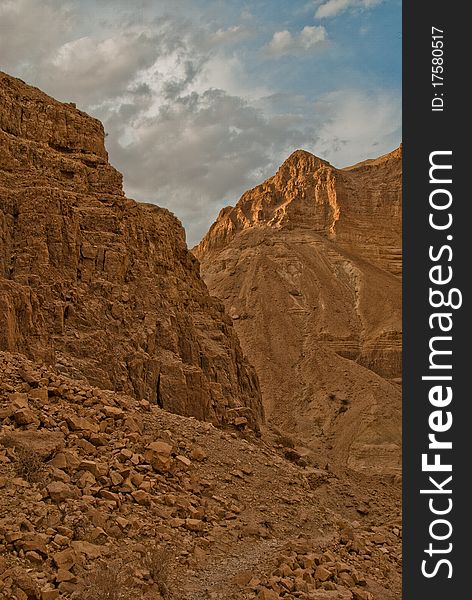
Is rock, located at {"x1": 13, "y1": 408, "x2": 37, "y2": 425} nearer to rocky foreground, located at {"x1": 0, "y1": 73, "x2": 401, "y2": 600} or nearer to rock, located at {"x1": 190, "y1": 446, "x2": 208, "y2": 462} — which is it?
rocky foreground, located at {"x1": 0, "y1": 73, "x2": 401, "y2": 600}

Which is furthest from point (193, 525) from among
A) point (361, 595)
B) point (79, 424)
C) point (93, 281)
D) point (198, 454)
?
point (93, 281)

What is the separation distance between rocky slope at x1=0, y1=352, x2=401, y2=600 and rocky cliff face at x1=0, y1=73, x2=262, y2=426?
184 inches

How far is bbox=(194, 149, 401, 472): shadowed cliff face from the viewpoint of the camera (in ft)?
143

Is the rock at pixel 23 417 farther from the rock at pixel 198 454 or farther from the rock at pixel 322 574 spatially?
the rock at pixel 322 574

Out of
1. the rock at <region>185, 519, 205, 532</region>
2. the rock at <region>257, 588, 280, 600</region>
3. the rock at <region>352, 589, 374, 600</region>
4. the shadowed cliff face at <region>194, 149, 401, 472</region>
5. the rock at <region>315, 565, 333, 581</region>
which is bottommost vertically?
the rock at <region>257, 588, 280, 600</region>

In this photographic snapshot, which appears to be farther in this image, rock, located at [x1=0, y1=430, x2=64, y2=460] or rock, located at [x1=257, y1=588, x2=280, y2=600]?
rock, located at [x1=0, y1=430, x2=64, y2=460]

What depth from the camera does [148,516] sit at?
408 inches

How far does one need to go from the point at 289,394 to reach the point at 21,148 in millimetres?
28806

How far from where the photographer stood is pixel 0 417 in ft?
38.2

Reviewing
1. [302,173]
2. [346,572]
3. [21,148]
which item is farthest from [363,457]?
[302,173]

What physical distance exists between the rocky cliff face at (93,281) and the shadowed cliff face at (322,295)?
15112 mm

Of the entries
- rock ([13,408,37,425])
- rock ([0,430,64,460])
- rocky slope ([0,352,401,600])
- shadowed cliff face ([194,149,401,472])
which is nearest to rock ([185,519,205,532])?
rocky slope ([0,352,401,600])

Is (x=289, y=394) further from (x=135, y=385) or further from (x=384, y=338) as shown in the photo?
(x=135, y=385)

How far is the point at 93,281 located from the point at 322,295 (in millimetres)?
39492
